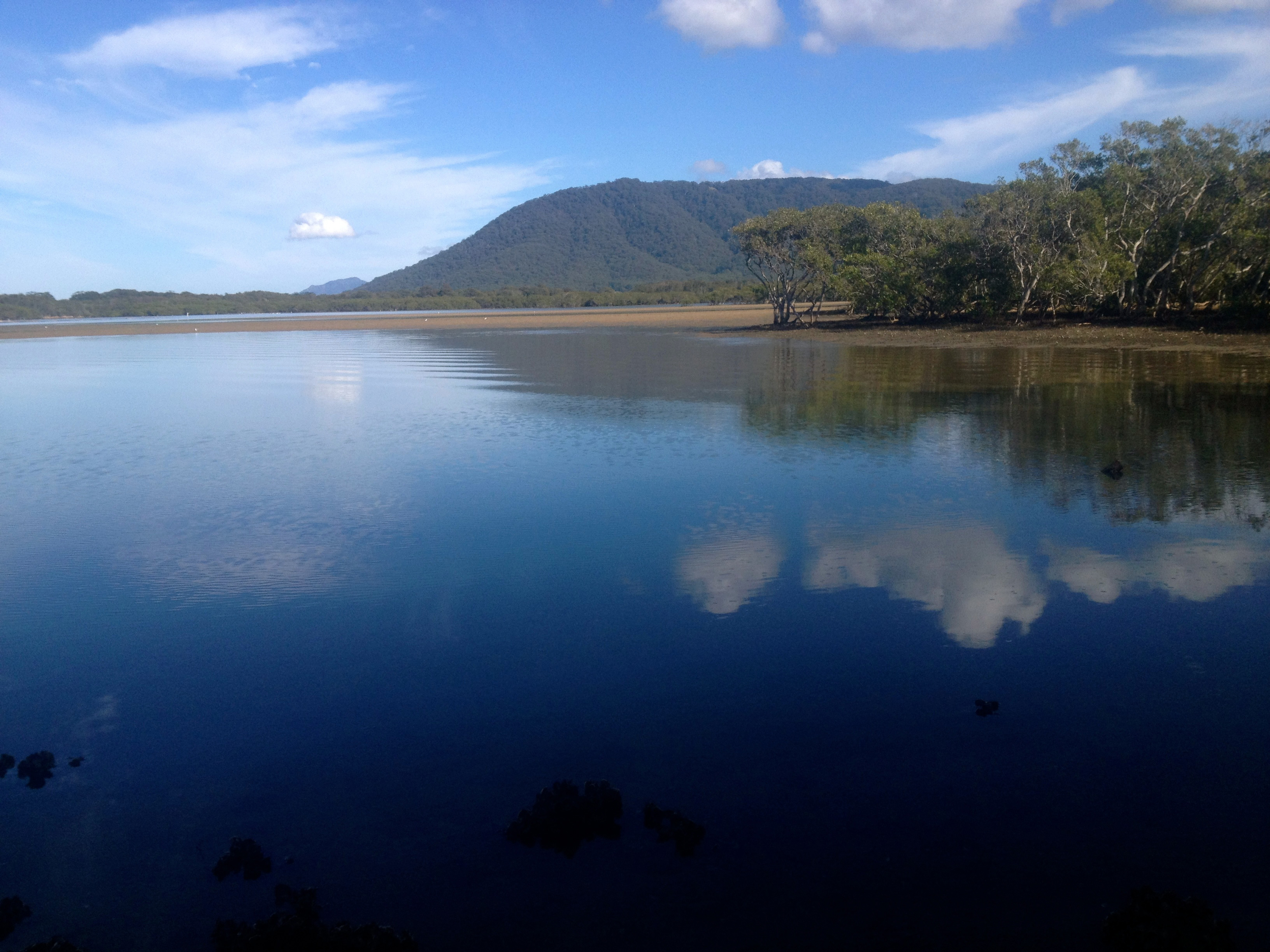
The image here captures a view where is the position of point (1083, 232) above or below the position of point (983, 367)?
above

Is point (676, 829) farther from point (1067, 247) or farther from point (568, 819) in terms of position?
point (1067, 247)

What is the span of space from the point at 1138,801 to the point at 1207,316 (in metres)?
38.0

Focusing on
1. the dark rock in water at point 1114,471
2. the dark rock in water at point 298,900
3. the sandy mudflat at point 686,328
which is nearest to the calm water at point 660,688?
the dark rock in water at point 298,900

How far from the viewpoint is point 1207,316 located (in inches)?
1421

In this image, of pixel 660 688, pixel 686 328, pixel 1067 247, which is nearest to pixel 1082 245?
pixel 1067 247

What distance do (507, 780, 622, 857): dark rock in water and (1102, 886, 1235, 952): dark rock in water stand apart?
2.50 meters

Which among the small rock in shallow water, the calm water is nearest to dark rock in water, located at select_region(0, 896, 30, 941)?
the calm water

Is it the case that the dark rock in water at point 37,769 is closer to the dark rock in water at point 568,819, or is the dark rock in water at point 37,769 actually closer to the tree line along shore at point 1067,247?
the dark rock in water at point 568,819

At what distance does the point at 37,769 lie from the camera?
575 centimetres

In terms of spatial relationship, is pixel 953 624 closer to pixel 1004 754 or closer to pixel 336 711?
pixel 1004 754

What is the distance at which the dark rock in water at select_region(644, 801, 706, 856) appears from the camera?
4879 mm

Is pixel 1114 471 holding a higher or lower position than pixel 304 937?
higher

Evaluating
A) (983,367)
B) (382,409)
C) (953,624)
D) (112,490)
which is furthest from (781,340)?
(953,624)

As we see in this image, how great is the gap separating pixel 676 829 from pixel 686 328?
192 feet
